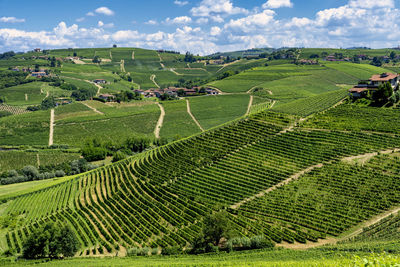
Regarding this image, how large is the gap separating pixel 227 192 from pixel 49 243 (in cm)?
3329

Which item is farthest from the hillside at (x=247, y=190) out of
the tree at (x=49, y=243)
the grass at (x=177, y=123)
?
the grass at (x=177, y=123)

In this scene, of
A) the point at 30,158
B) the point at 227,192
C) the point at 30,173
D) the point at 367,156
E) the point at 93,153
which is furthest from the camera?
the point at 93,153

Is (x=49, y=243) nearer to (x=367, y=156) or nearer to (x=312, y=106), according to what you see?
(x=367, y=156)

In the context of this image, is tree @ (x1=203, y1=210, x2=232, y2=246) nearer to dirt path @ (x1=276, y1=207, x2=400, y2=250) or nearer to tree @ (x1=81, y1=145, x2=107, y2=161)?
dirt path @ (x1=276, y1=207, x2=400, y2=250)

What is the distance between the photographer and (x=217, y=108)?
149625mm

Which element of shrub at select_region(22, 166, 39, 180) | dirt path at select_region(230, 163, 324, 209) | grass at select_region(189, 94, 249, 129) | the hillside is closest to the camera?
the hillside

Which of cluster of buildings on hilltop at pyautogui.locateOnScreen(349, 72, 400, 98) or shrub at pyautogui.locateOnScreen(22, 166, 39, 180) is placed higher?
cluster of buildings on hilltop at pyautogui.locateOnScreen(349, 72, 400, 98)

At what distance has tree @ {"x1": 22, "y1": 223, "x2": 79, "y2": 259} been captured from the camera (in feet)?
152

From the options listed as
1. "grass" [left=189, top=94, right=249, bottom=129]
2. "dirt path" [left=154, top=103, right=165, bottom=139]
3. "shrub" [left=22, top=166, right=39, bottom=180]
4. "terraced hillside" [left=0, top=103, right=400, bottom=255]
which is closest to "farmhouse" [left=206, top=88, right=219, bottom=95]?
"grass" [left=189, top=94, right=249, bottom=129]

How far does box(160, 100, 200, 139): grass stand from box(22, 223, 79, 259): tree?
7345cm

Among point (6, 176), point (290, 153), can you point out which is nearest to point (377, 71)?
point (290, 153)

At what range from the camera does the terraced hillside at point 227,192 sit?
162ft

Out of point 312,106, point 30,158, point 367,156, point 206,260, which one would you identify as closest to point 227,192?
point 206,260

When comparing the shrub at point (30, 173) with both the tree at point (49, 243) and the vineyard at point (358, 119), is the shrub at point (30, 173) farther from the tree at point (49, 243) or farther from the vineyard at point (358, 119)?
the vineyard at point (358, 119)
